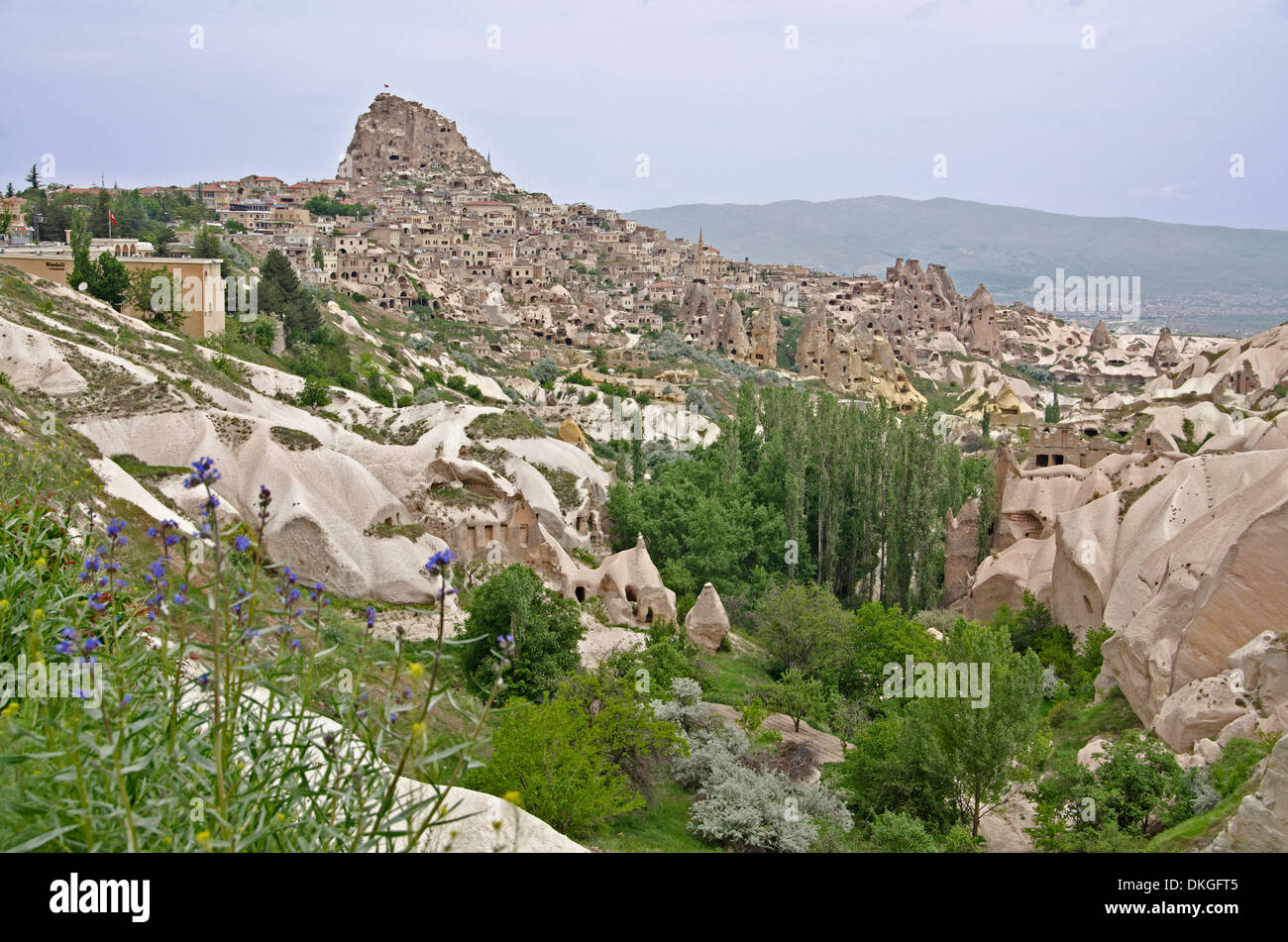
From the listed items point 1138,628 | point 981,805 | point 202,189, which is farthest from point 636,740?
point 202,189

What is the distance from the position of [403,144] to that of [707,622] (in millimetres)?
121279

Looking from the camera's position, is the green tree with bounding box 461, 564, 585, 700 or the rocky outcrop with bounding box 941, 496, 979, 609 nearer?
the green tree with bounding box 461, 564, 585, 700

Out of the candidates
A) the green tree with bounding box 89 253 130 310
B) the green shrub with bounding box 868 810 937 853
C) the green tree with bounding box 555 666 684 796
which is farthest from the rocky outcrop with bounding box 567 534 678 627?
the green tree with bounding box 89 253 130 310

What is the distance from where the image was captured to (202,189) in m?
105

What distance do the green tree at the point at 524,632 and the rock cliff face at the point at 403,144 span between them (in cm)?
12080

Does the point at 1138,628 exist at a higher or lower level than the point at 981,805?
higher

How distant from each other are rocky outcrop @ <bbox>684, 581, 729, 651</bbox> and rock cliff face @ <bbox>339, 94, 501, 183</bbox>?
115 m

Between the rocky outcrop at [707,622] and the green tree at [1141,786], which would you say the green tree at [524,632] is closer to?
the rocky outcrop at [707,622]

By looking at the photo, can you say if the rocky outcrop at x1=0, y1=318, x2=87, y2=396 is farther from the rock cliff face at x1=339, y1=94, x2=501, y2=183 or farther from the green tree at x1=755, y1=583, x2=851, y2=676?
the rock cliff face at x1=339, y1=94, x2=501, y2=183

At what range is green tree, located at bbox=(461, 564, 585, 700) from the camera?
18.3 m

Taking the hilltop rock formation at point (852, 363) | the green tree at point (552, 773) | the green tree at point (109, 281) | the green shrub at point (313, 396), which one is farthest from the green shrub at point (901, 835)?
the hilltop rock formation at point (852, 363)
